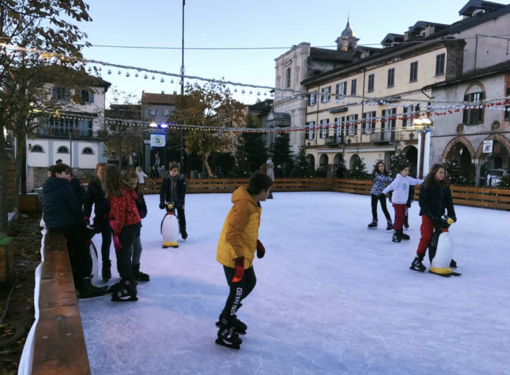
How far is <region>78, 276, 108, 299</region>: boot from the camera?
4.57m

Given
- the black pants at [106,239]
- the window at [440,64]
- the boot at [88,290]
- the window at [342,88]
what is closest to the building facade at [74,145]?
the window at [342,88]

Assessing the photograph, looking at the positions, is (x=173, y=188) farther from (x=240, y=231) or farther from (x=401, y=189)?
(x=401, y=189)

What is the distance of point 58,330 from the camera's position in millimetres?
2150

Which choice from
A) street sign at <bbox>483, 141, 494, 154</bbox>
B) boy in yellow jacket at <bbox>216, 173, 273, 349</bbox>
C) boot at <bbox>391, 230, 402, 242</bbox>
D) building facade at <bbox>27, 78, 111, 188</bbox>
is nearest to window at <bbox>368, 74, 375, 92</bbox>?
street sign at <bbox>483, 141, 494, 154</bbox>

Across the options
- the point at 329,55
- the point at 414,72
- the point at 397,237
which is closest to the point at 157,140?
the point at 397,237

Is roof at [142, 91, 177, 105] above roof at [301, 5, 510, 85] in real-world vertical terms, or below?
above

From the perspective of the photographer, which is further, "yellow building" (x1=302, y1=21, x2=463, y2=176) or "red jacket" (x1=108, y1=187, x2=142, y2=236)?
"yellow building" (x1=302, y1=21, x2=463, y2=176)

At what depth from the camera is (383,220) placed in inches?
454

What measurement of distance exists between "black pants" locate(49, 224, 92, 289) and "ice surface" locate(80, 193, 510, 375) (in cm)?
37

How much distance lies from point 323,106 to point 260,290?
3542 centimetres

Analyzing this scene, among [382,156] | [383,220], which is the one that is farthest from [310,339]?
[382,156]

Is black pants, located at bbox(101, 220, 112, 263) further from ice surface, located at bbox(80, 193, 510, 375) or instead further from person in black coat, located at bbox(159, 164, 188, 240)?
person in black coat, located at bbox(159, 164, 188, 240)

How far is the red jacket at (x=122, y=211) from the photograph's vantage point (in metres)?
4.27

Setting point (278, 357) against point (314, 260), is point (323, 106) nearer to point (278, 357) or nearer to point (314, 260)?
point (314, 260)
